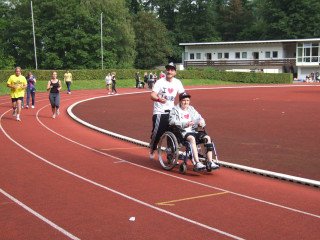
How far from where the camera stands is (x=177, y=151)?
8305 mm

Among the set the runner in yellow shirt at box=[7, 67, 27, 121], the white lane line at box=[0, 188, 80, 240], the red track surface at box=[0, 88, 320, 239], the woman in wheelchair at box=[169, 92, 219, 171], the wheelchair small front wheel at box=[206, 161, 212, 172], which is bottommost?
the red track surface at box=[0, 88, 320, 239]

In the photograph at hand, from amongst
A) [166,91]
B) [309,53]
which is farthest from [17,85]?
[309,53]

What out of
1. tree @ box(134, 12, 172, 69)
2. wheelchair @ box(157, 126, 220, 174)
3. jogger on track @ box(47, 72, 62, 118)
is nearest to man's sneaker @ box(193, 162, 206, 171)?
wheelchair @ box(157, 126, 220, 174)

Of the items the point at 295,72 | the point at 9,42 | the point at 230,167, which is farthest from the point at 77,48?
the point at 230,167

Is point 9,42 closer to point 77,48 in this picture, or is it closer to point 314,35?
point 77,48

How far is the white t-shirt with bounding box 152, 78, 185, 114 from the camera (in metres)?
8.70

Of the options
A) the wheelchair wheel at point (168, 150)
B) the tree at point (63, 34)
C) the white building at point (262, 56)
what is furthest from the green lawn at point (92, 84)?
the wheelchair wheel at point (168, 150)

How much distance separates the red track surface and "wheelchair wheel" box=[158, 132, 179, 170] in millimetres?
192

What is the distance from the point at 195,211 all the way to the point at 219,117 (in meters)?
12.7

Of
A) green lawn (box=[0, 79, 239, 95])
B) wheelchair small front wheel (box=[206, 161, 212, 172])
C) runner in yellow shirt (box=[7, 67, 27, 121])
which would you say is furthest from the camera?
green lawn (box=[0, 79, 239, 95])

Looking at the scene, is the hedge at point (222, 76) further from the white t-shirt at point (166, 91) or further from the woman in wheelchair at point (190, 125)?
the woman in wheelchair at point (190, 125)

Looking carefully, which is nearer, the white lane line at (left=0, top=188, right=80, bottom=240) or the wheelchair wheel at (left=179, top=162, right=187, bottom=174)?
the white lane line at (left=0, top=188, right=80, bottom=240)

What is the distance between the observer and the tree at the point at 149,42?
71.2m

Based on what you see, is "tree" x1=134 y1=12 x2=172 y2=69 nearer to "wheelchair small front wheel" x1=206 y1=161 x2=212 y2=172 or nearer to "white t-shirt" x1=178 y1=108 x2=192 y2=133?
"white t-shirt" x1=178 y1=108 x2=192 y2=133
